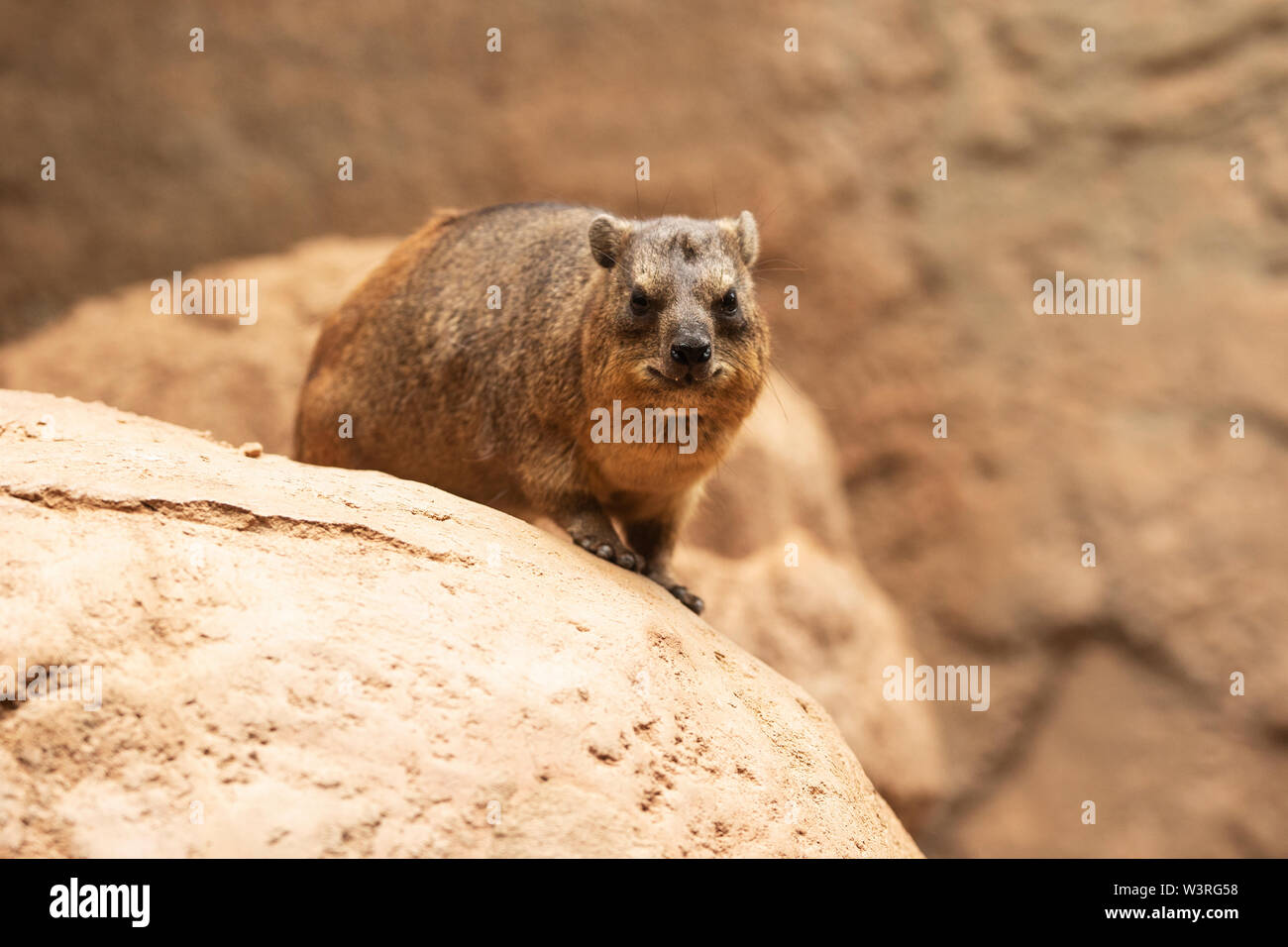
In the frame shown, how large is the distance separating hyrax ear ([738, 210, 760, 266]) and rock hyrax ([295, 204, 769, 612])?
0.01 metres

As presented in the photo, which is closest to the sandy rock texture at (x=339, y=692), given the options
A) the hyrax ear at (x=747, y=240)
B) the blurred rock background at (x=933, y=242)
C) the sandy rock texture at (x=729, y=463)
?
the hyrax ear at (x=747, y=240)

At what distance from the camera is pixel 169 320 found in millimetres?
9203

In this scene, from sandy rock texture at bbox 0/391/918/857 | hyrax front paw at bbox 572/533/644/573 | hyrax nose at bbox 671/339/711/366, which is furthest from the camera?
hyrax front paw at bbox 572/533/644/573

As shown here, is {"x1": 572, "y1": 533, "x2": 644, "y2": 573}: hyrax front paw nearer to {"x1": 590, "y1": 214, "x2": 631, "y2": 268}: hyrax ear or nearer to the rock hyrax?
the rock hyrax

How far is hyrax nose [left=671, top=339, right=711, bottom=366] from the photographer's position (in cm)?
520

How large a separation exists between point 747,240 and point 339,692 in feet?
11.4

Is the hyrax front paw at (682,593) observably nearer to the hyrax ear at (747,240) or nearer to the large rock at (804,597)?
the hyrax ear at (747,240)

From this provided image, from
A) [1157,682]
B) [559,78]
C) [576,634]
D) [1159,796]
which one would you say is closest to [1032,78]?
[559,78]

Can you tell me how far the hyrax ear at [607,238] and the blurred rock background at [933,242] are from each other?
3857 mm

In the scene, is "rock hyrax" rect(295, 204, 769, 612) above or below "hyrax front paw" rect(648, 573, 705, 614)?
above

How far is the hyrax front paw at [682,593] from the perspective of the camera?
6066 mm

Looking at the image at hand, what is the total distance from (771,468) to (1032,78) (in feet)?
14.3

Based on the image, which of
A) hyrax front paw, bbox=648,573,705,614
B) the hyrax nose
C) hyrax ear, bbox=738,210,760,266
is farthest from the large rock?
the hyrax nose

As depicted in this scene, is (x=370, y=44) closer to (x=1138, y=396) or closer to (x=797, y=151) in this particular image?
(x=797, y=151)
